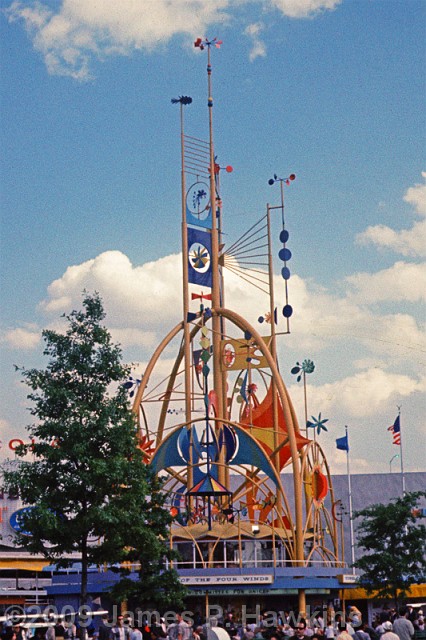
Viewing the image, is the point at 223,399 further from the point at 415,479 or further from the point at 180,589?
the point at 415,479

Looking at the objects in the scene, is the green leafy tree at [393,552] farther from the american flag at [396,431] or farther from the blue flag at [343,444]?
the american flag at [396,431]

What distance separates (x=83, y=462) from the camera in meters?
34.0

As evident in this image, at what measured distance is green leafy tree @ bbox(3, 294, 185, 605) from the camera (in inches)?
1325

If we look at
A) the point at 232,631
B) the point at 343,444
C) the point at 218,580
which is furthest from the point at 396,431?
the point at 232,631

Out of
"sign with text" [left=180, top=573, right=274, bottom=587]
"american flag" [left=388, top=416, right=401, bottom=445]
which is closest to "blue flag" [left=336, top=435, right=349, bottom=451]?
"american flag" [left=388, top=416, right=401, bottom=445]

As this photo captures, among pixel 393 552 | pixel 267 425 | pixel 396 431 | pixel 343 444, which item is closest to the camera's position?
pixel 393 552

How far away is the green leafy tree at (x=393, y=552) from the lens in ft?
152

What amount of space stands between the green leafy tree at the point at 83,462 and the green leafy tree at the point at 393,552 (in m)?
14.1

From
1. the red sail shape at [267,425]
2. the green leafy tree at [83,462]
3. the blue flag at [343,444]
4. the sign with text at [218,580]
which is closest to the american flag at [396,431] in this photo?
the blue flag at [343,444]

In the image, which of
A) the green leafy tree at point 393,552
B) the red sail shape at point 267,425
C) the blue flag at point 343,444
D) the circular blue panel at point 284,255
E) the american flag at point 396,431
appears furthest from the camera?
the american flag at point 396,431

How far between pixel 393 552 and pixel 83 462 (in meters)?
18.6

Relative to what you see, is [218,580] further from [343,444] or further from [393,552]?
[343,444]

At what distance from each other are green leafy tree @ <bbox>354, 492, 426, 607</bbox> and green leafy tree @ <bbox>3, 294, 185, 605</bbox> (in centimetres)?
1409

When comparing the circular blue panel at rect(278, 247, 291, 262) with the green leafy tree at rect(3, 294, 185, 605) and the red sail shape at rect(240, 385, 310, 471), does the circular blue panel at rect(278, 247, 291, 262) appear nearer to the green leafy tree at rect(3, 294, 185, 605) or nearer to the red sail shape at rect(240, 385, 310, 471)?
the red sail shape at rect(240, 385, 310, 471)
